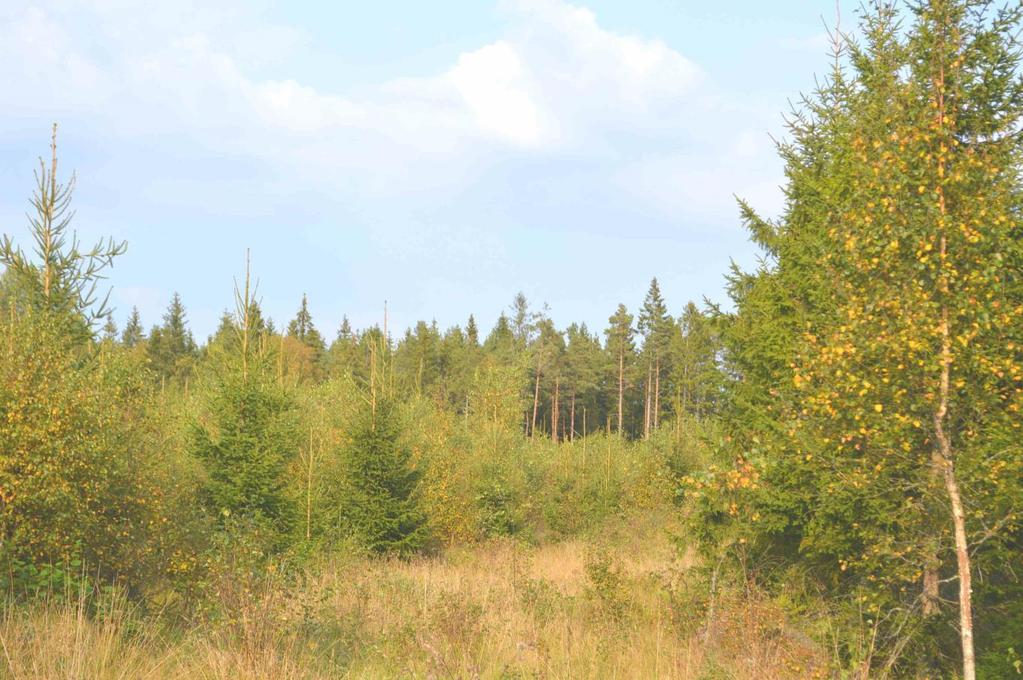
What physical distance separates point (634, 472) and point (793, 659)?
23.6 metres

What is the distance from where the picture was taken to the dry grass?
6492mm

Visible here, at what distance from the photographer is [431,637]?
26.7 ft

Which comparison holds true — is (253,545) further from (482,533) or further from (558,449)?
(558,449)

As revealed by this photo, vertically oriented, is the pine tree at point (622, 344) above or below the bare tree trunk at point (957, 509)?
above

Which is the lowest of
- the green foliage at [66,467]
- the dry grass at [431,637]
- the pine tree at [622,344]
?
the dry grass at [431,637]

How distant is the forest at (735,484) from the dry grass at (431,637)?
6 centimetres

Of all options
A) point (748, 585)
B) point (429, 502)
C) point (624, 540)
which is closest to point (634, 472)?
point (624, 540)

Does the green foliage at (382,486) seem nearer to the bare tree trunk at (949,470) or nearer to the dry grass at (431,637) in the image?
the dry grass at (431,637)

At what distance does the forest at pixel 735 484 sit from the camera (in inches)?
253

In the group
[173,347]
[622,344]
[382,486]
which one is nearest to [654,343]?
[622,344]

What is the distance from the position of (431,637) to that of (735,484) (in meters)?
3.58

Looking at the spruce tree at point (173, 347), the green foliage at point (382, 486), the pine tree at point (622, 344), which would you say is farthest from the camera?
the pine tree at point (622, 344)

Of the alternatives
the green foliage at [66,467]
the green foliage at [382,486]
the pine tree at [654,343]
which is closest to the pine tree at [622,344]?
the pine tree at [654,343]

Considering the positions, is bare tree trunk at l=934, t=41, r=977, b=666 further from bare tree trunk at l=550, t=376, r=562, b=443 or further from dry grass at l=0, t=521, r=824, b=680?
bare tree trunk at l=550, t=376, r=562, b=443
